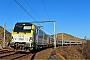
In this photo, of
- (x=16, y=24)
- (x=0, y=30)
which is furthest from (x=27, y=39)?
(x=0, y=30)

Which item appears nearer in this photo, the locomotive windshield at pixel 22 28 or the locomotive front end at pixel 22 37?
the locomotive front end at pixel 22 37

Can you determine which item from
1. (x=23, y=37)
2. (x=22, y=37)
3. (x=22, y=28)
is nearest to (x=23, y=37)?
(x=23, y=37)

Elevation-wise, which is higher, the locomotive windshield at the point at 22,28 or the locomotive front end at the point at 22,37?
the locomotive windshield at the point at 22,28

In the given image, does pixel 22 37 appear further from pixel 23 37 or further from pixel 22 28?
pixel 22 28

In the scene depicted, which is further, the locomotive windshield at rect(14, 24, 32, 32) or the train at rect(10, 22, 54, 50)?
the locomotive windshield at rect(14, 24, 32, 32)

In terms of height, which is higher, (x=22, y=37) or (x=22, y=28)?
(x=22, y=28)

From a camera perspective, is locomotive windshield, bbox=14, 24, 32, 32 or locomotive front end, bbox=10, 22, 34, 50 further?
locomotive windshield, bbox=14, 24, 32, 32

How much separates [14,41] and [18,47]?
0.81 metres

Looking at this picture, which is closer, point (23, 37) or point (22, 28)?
point (23, 37)

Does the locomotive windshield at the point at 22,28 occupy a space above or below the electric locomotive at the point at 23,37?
above

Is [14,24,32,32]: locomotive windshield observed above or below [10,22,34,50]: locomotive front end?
above

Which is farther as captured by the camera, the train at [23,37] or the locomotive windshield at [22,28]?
the locomotive windshield at [22,28]

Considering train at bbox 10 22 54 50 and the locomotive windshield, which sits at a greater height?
the locomotive windshield

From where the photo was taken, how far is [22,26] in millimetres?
21688
